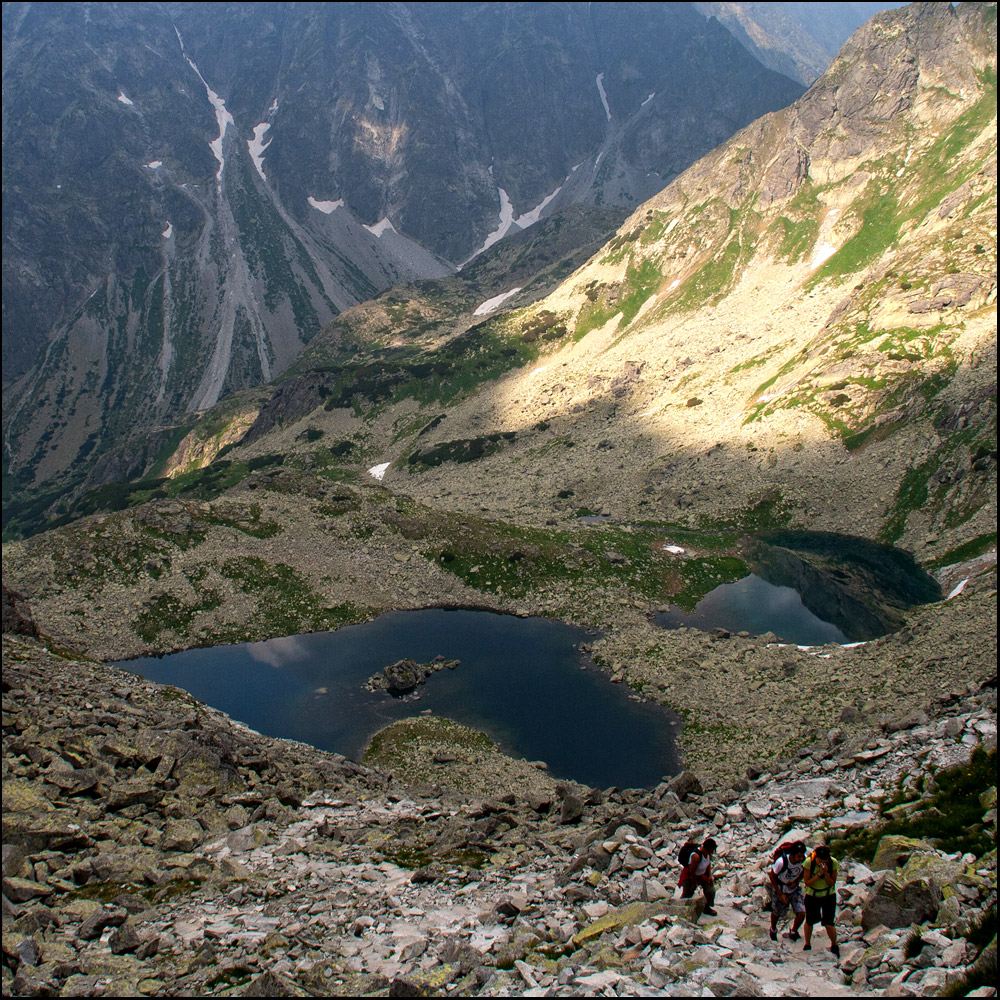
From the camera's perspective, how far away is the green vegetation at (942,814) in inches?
724

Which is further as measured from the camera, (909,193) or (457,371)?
(457,371)

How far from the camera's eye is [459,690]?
58188mm

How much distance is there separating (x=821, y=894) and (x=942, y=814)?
7890 millimetres

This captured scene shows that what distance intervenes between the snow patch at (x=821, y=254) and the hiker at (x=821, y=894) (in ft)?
525

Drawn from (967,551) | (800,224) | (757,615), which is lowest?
(757,615)

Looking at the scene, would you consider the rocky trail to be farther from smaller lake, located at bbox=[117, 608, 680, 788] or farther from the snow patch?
the snow patch

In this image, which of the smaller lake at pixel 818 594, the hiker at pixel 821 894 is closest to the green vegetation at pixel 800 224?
the smaller lake at pixel 818 594

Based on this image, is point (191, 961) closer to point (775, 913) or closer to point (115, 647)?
point (775, 913)

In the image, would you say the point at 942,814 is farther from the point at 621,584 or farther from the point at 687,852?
the point at 621,584

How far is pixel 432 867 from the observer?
23922 millimetres

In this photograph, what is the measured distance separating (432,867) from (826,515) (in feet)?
268

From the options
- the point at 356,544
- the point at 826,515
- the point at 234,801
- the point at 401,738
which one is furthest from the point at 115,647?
the point at 826,515

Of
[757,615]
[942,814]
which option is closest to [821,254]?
[757,615]

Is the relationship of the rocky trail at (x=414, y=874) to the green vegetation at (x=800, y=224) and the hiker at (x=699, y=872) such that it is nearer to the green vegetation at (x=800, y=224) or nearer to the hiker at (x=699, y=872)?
the hiker at (x=699, y=872)
